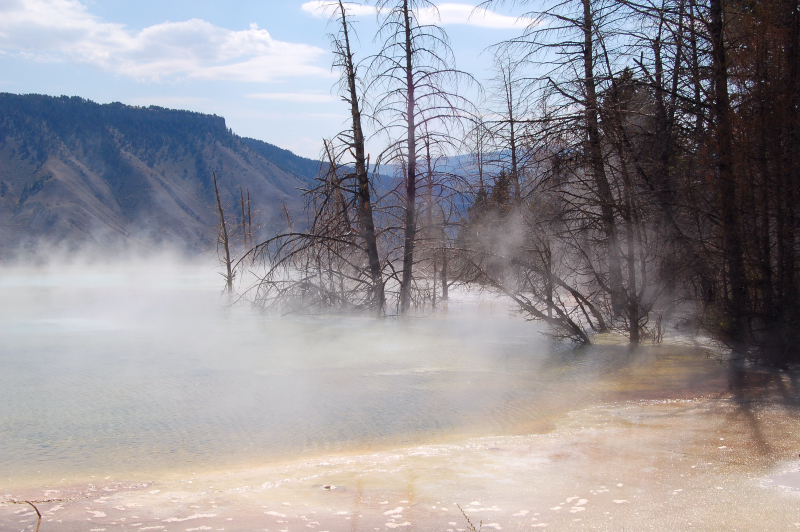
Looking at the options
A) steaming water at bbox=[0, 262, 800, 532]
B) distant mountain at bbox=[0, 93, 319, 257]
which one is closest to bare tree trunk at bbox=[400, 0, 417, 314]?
steaming water at bbox=[0, 262, 800, 532]

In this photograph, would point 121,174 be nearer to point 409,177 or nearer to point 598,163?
point 409,177

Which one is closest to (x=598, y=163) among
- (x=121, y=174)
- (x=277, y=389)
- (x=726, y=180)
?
(x=726, y=180)

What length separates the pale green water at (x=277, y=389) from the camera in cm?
611

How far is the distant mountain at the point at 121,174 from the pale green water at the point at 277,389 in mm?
101021

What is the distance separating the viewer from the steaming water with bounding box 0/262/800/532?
4.23 meters

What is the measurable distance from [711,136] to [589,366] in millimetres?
3652

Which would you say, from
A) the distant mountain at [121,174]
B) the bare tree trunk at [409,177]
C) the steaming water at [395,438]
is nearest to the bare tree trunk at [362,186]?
the bare tree trunk at [409,177]

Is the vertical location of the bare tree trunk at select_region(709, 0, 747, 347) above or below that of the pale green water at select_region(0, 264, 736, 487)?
above

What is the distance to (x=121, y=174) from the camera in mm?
144125

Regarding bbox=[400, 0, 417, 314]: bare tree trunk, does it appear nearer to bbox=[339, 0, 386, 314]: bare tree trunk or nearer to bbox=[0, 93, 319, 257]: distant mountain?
bbox=[339, 0, 386, 314]: bare tree trunk

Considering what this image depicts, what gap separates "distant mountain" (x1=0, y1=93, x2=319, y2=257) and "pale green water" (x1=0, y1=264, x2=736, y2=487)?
101021mm

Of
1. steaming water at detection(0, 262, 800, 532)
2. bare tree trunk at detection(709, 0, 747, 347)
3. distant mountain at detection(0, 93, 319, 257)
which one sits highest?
distant mountain at detection(0, 93, 319, 257)

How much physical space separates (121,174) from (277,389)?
15033cm

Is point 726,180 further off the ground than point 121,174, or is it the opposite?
point 121,174
